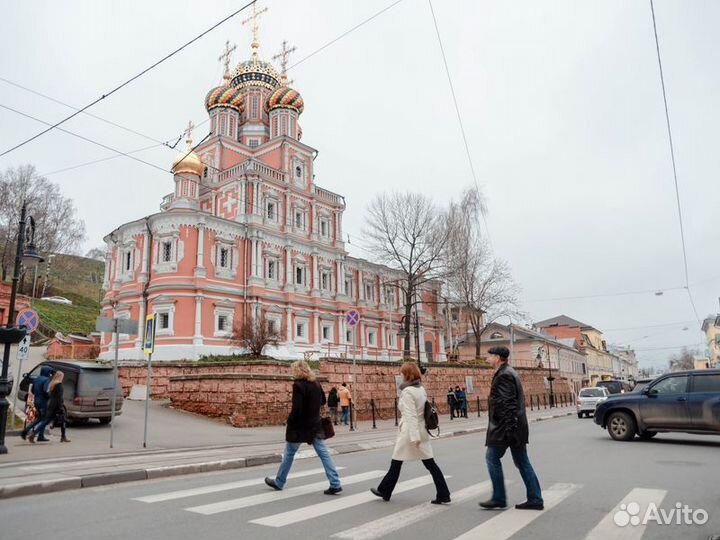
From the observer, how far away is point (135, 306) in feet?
127

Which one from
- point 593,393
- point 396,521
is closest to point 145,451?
point 396,521

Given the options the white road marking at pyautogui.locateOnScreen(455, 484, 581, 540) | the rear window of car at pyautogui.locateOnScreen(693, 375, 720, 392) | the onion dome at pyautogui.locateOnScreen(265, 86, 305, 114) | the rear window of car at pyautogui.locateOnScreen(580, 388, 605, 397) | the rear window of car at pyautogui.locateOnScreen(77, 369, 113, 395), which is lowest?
the white road marking at pyautogui.locateOnScreen(455, 484, 581, 540)

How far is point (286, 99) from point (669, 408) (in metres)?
44.2

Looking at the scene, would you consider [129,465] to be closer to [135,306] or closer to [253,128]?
[135,306]

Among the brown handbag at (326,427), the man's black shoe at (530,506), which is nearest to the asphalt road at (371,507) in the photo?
the man's black shoe at (530,506)

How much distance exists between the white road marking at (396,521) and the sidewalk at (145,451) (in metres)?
5.02

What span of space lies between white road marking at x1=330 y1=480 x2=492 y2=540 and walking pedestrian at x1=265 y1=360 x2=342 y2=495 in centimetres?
141

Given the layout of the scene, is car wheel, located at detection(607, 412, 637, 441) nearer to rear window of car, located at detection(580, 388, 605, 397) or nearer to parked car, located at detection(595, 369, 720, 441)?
parked car, located at detection(595, 369, 720, 441)

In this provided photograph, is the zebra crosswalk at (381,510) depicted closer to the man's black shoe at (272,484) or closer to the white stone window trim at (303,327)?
the man's black shoe at (272,484)

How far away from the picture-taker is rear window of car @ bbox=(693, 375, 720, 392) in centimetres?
1245

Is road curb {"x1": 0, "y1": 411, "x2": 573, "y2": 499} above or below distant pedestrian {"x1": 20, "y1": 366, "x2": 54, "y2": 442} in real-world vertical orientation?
below

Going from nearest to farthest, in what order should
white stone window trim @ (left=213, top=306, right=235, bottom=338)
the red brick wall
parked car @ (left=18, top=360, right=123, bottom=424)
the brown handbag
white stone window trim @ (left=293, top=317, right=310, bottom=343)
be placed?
the brown handbag → parked car @ (left=18, top=360, right=123, bottom=424) → the red brick wall → white stone window trim @ (left=213, top=306, right=235, bottom=338) → white stone window trim @ (left=293, top=317, right=310, bottom=343)

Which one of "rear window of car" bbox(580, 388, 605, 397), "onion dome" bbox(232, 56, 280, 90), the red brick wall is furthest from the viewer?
"onion dome" bbox(232, 56, 280, 90)

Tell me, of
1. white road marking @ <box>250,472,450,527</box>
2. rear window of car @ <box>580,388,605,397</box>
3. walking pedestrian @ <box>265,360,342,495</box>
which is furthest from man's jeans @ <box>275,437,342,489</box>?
rear window of car @ <box>580,388,605,397</box>
